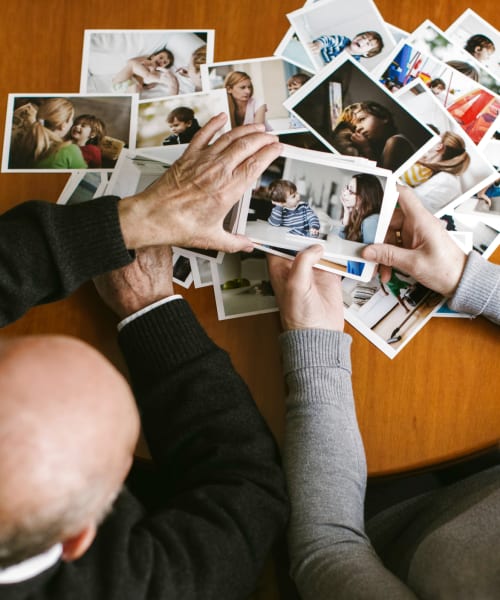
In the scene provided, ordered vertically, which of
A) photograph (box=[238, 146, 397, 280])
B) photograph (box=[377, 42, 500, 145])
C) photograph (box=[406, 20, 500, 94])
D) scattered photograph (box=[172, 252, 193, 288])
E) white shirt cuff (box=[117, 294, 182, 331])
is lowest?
white shirt cuff (box=[117, 294, 182, 331])

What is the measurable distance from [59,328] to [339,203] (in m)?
0.56

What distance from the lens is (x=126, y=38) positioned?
4.02 ft

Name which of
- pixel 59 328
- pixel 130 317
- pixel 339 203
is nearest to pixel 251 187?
pixel 339 203

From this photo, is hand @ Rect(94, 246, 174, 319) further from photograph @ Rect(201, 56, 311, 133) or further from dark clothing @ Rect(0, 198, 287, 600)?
photograph @ Rect(201, 56, 311, 133)

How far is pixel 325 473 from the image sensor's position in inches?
37.2

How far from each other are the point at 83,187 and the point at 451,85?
0.76 metres

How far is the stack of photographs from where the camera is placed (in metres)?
1.08

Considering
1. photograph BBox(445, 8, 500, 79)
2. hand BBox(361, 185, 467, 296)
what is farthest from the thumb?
photograph BBox(445, 8, 500, 79)

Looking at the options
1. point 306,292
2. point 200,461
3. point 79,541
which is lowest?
point 200,461

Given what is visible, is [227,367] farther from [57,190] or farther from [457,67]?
A: [457,67]

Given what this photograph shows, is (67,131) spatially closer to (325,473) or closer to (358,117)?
(358,117)

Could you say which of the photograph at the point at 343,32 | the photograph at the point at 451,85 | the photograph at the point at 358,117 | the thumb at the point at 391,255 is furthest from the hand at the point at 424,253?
the photograph at the point at 343,32

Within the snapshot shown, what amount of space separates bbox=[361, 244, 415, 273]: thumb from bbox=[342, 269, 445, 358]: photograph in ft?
0.16

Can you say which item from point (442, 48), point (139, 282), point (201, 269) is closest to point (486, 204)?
point (442, 48)
